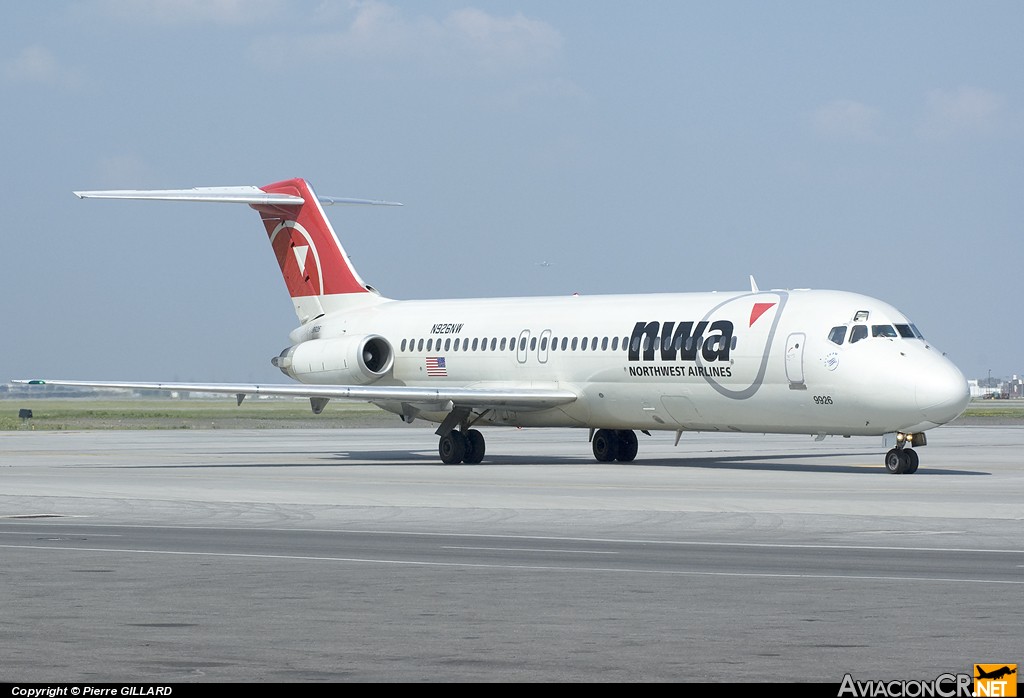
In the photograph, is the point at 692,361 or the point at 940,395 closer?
the point at 940,395

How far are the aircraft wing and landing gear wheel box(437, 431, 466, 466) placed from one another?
843 mm

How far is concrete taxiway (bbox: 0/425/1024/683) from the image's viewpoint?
9852 millimetres

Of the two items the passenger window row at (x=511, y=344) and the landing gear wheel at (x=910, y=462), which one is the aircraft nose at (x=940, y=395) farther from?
the passenger window row at (x=511, y=344)

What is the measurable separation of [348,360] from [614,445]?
7.39m

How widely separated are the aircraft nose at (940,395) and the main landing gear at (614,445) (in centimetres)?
979

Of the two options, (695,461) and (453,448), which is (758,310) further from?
(453,448)

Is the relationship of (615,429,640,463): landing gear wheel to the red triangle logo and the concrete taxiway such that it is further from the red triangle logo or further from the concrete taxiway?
the concrete taxiway

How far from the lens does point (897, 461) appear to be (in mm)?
31672

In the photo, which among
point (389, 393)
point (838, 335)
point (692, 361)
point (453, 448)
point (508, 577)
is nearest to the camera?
point (508, 577)

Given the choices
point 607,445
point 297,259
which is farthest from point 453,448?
point 297,259

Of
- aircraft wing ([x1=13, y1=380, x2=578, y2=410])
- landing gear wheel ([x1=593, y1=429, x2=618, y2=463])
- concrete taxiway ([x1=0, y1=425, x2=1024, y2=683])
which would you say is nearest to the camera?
concrete taxiway ([x1=0, y1=425, x2=1024, y2=683])

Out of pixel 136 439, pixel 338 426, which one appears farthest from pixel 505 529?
pixel 338 426

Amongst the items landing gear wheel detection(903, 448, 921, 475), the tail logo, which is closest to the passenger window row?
the tail logo

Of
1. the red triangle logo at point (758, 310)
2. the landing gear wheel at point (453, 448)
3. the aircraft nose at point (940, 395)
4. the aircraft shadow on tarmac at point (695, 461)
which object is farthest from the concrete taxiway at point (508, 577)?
the landing gear wheel at point (453, 448)
